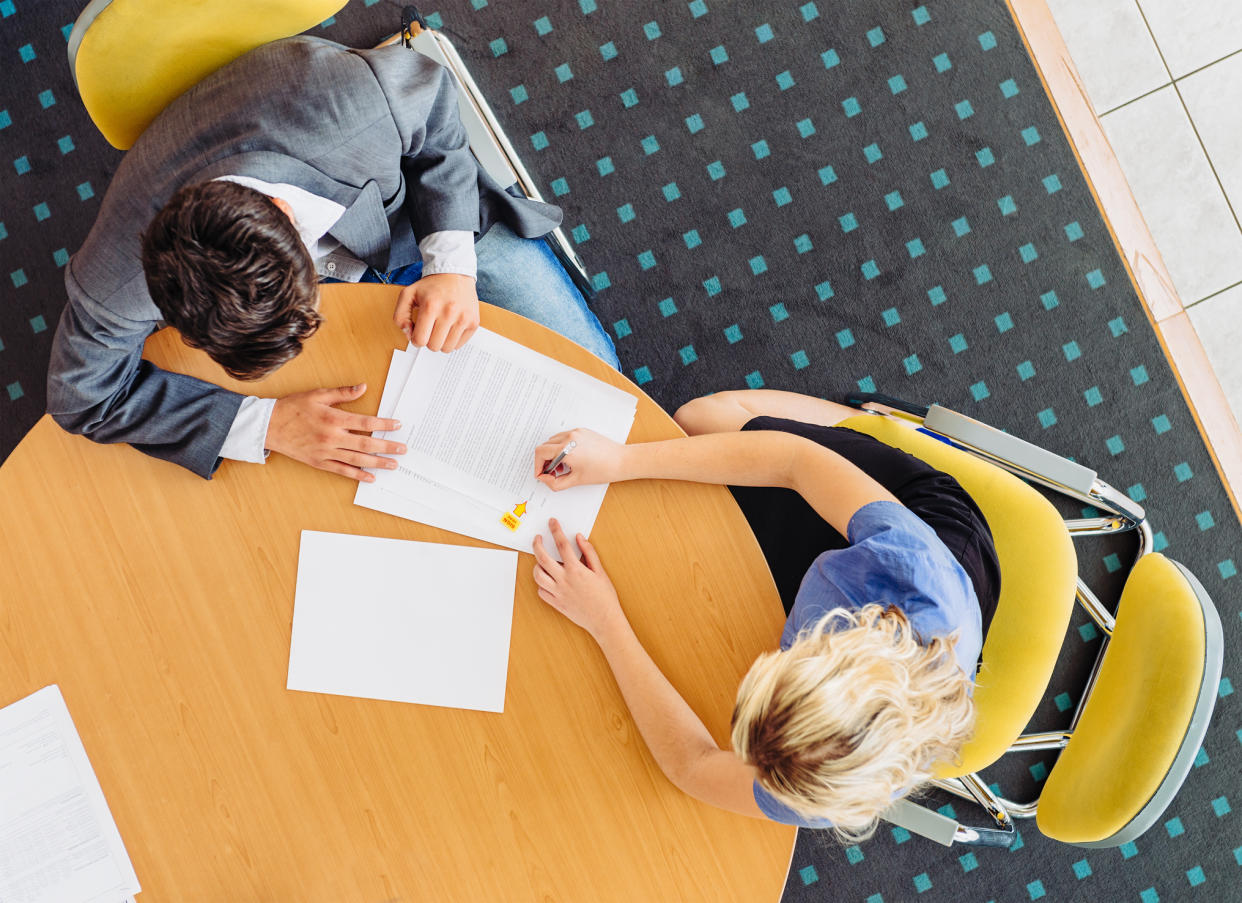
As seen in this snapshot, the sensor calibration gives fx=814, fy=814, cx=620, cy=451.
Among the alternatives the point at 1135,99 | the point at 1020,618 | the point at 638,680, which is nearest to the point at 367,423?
the point at 638,680

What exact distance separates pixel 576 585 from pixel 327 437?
38 centimetres

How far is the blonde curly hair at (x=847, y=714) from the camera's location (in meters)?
0.87

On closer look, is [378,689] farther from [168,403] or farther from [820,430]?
[820,430]

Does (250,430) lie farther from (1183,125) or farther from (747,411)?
(1183,125)

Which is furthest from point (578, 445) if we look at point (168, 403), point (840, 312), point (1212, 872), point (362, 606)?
point (1212, 872)

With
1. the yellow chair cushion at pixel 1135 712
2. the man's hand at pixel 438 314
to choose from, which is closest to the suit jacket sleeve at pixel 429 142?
the man's hand at pixel 438 314

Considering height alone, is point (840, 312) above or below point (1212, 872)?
above

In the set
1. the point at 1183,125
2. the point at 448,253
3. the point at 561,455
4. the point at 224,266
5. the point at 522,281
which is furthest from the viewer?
the point at 1183,125

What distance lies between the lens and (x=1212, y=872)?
170cm

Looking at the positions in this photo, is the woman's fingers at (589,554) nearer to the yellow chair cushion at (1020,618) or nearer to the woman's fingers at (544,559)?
the woman's fingers at (544,559)

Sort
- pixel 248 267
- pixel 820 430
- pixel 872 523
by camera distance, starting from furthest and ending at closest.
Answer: pixel 820 430 < pixel 872 523 < pixel 248 267

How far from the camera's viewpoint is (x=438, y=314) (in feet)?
3.56

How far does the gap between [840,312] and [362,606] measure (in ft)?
3.89

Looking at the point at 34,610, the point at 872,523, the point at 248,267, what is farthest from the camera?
the point at 34,610
